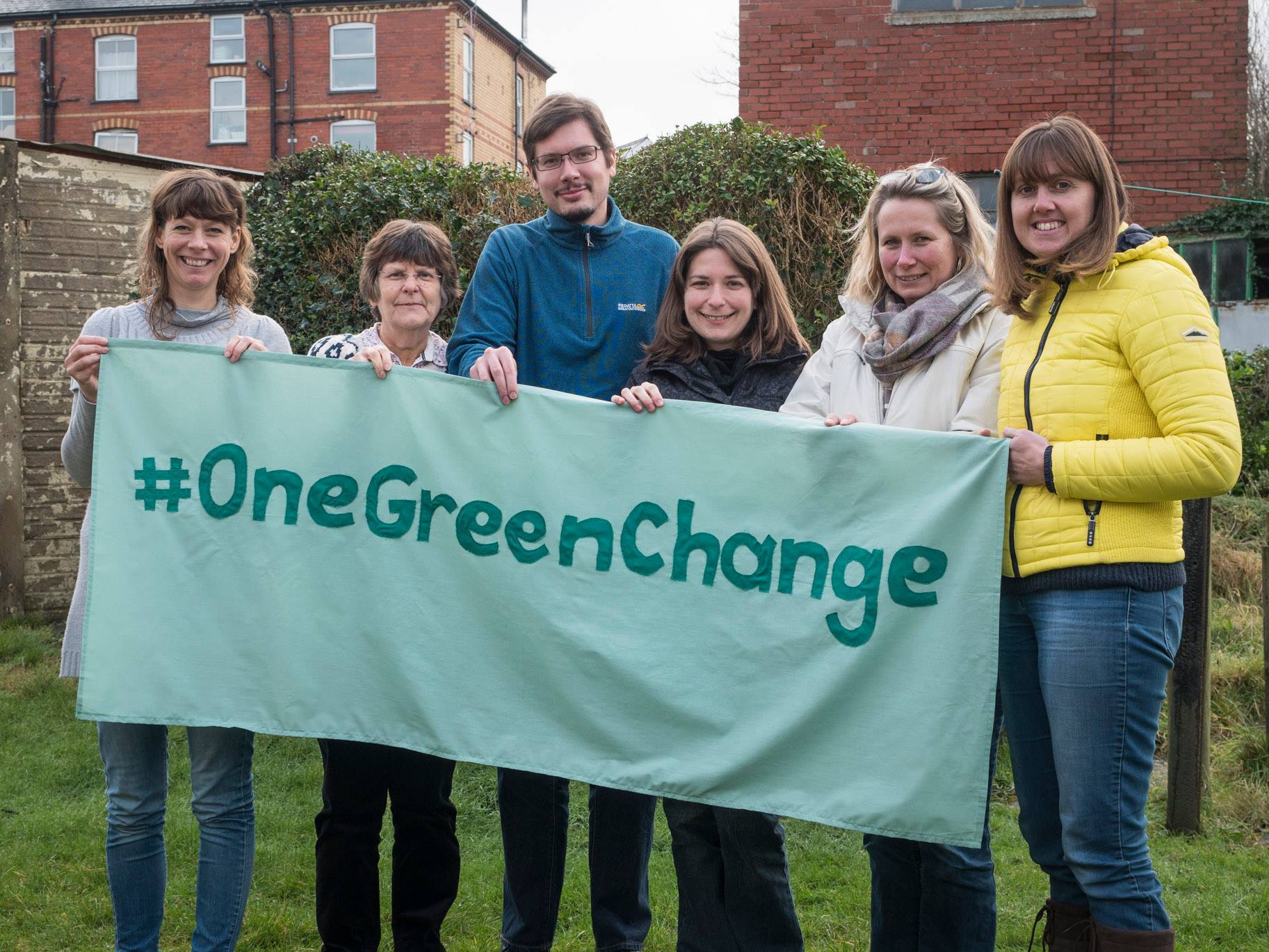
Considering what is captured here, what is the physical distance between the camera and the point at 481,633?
3.13 metres

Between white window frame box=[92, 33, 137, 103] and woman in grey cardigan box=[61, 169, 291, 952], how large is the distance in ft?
130

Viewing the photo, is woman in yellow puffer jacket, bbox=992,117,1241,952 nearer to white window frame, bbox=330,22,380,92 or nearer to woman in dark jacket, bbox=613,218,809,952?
woman in dark jacket, bbox=613,218,809,952

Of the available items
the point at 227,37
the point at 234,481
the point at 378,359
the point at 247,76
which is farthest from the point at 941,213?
the point at 227,37

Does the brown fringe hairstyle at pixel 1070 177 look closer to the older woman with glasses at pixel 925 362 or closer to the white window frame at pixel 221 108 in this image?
the older woman with glasses at pixel 925 362

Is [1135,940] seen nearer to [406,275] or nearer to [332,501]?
[332,501]

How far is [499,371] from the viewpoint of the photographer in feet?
10.3

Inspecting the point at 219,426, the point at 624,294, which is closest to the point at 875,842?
the point at 624,294

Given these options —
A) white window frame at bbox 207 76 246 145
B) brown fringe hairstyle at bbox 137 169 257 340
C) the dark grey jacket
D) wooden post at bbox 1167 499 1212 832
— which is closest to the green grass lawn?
wooden post at bbox 1167 499 1212 832

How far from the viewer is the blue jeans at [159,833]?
3035 millimetres

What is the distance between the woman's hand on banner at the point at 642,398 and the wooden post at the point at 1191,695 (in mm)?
2503

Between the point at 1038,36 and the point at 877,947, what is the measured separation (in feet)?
35.8

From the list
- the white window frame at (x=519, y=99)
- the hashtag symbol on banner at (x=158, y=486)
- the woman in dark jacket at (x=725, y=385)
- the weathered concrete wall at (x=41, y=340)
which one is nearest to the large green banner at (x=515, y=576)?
the hashtag symbol on banner at (x=158, y=486)

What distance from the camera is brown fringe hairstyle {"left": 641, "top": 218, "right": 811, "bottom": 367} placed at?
127 inches

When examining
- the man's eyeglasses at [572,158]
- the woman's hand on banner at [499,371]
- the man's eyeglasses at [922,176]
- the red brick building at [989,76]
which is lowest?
the woman's hand on banner at [499,371]
